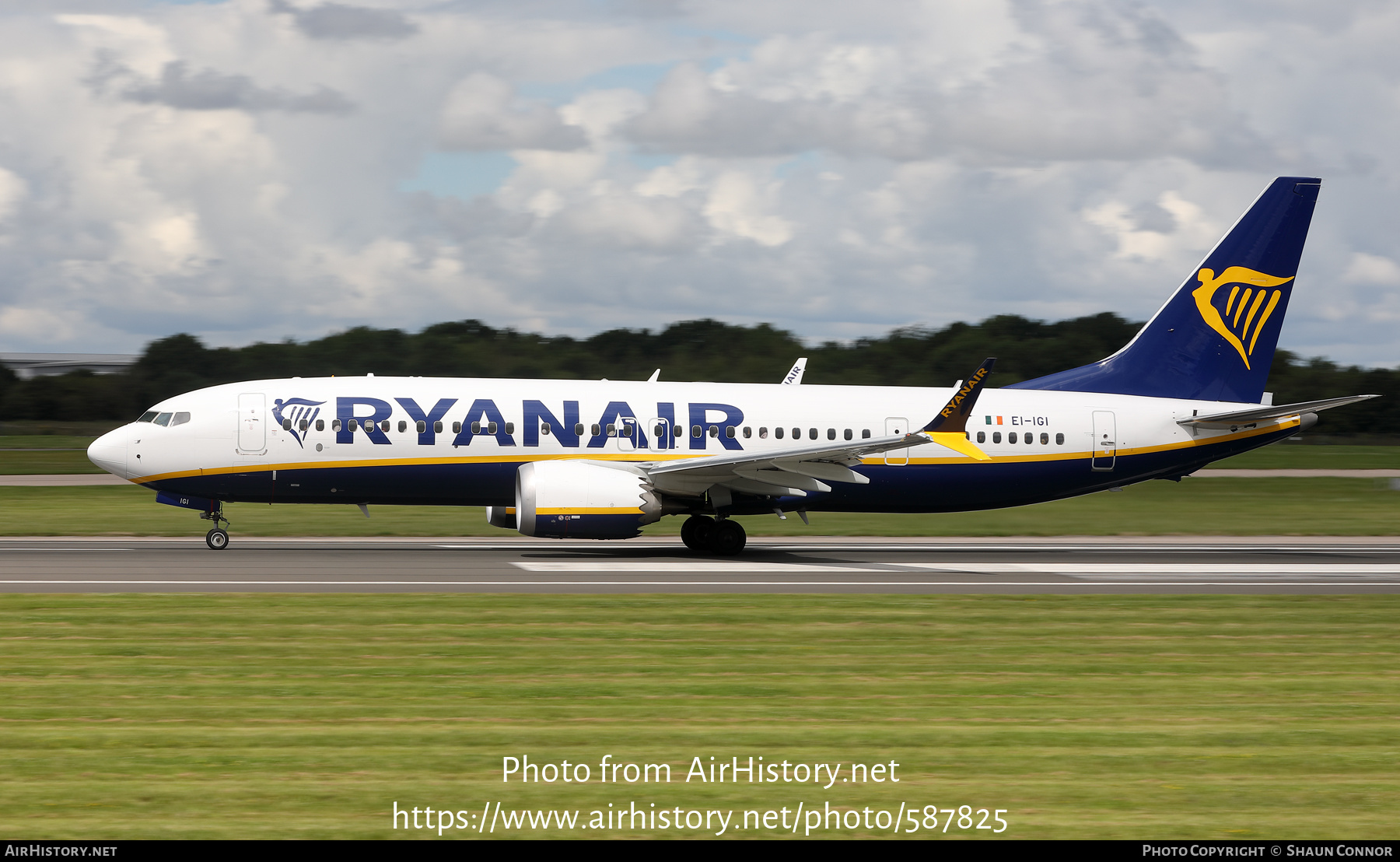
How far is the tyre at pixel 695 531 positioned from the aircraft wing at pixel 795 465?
4.37ft

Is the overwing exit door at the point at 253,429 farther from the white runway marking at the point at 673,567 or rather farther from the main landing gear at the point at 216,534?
the white runway marking at the point at 673,567

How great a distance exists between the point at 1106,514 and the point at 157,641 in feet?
89.3

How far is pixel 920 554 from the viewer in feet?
87.9

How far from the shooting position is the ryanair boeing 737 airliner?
24.5 m

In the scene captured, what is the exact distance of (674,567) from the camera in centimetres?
2291

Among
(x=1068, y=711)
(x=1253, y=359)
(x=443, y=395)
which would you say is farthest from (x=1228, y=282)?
(x=1068, y=711)

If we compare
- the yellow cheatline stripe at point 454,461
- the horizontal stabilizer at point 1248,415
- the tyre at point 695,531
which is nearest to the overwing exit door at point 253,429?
the yellow cheatline stripe at point 454,461

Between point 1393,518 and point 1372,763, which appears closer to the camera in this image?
point 1372,763

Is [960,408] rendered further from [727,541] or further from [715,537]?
[715,537]

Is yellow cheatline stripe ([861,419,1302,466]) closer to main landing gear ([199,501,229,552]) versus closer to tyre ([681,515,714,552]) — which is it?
tyre ([681,515,714,552])

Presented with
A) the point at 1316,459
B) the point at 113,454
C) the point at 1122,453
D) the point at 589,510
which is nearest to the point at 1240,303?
the point at 1122,453

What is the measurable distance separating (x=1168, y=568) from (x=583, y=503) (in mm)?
10909

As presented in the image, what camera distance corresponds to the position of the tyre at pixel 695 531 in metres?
26.2
